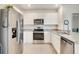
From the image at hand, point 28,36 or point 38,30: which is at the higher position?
point 38,30

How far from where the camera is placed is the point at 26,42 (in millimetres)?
6809

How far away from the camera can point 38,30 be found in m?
6.86

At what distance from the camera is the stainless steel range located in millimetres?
6679

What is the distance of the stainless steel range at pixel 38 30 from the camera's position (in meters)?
6.68

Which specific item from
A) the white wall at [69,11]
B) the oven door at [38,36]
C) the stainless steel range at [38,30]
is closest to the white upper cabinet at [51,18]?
the stainless steel range at [38,30]

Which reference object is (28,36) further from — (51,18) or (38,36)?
(51,18)

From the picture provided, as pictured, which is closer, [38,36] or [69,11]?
[69,11]

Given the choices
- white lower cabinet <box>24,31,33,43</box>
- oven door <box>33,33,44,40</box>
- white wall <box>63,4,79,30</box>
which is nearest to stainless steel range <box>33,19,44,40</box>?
oven door <box>33,33,44,40</box>

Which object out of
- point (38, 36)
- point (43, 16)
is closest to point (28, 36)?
point (38, 36)

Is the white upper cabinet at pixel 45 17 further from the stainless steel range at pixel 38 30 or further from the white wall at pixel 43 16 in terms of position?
the stainless steel range at pixel 38 30

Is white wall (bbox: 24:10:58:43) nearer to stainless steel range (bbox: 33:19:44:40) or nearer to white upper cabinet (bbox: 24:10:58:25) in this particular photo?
white upper cabinet (bbox: 24:10:58:25)

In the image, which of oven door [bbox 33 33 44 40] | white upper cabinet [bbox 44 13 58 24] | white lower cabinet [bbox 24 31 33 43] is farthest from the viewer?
white upper cabinet [bbox 44 13 58 24]

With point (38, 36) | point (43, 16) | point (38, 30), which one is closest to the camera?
point (38, 36)
